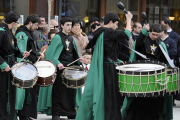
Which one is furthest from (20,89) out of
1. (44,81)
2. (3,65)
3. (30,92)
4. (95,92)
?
(95,92)

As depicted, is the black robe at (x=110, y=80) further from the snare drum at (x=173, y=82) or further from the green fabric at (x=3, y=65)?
the green fabric at (x=3, y=65)

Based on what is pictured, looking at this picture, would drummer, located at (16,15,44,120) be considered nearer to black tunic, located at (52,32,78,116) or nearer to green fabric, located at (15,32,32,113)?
green fabric, located at (15,32,32,113)

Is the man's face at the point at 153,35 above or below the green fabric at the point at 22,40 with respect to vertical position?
above

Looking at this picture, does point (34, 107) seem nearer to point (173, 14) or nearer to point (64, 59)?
point (64, 59)

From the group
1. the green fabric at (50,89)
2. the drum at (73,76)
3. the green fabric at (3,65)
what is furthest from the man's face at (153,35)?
the green fabric at (3,65)

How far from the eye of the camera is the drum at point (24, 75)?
863cm

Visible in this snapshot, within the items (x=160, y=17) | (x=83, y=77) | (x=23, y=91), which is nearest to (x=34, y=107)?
(x=23, y=91)

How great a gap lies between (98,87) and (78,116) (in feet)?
2.15

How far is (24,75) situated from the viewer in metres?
8.74

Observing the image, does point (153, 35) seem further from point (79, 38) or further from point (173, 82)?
point (79, 38)

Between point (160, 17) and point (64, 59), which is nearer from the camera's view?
point (64, 59)

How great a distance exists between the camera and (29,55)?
10.0 m

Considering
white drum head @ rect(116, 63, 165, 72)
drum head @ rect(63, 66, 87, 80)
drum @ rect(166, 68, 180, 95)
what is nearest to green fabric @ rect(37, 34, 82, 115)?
drum head @ rect(63, 66, 87, 80)

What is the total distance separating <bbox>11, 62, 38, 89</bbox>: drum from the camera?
8633mm
